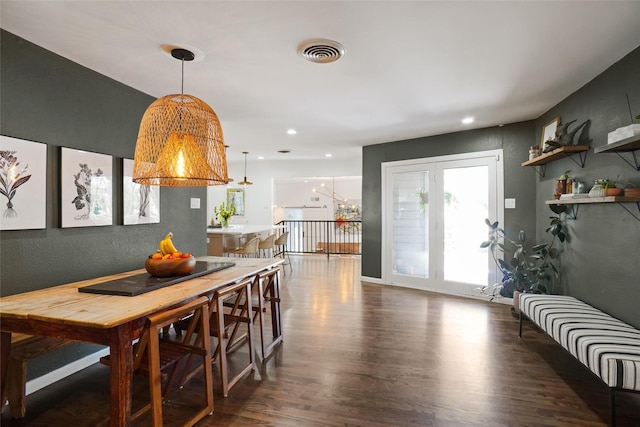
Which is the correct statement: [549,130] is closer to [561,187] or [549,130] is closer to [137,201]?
[561,187]

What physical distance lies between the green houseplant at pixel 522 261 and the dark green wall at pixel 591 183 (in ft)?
0.47

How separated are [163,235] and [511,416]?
332cm

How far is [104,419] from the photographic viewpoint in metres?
1.94

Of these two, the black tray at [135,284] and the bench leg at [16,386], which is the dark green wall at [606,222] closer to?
the black tray at [135,284]

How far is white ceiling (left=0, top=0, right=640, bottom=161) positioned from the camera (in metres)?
1.86

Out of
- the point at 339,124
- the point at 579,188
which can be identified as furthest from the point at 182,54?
the point at 579,188

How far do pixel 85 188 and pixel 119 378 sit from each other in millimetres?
1724

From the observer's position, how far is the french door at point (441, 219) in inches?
179

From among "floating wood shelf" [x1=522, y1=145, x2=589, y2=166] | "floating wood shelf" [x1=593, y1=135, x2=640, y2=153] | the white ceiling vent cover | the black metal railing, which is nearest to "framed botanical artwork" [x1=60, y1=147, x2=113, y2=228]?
the white ceiling vent cover

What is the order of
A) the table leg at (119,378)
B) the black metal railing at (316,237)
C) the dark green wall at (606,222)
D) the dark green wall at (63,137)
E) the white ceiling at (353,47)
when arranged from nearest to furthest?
the table leg at (119,378) → the white ceiling at (353,47) → the dark green wall at (63,137) → the dark green wall at (606,222) → the black metal railing at (316,237)

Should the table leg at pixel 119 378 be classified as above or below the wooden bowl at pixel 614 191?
below

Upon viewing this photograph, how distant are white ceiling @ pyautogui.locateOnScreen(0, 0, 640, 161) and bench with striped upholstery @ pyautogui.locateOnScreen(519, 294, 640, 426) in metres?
2.00

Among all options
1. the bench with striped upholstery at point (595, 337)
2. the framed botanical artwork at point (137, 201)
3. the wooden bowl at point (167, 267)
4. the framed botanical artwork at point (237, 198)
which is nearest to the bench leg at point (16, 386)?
the wooden bowl at point (167, 267)

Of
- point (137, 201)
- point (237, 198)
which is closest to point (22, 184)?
point (137, 201)
